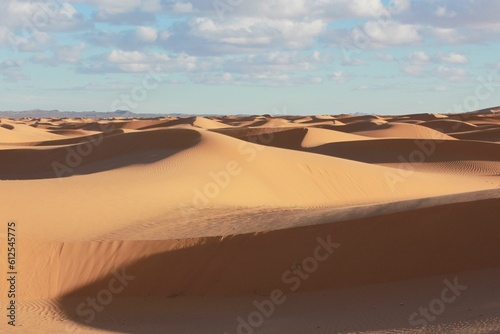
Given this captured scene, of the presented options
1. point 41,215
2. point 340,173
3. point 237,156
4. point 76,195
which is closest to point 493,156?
point 340,173

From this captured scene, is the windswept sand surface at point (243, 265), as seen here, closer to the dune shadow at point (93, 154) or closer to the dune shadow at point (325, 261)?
the dune shadow at point (325, 261)

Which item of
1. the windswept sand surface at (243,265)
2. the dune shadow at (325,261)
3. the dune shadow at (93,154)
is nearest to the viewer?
the windswept sand surface at (243,265)

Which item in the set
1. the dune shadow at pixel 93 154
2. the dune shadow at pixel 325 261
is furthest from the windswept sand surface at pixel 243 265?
the dune shadow at pixel 93 154

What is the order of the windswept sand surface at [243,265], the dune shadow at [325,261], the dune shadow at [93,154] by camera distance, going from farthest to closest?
the dune shadow at [93,154]
the dune shadow at [325,261]
the windswept sand surface at [243,265]

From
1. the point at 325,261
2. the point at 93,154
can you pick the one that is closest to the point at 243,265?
the point at 325,261

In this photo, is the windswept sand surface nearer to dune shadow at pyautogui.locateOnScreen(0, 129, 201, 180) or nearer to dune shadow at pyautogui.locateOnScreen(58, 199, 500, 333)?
dune shadow at pyautogui.locateOnScreen(58, 199, 500, 333)

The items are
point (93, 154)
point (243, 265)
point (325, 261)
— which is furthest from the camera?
point (93, 154)

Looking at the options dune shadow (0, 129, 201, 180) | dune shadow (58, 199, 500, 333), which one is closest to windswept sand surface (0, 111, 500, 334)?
dune shadow (58, 199, 500, 333)

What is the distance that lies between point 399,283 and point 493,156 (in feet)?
71.9

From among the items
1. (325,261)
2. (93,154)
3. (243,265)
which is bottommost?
(93,154)

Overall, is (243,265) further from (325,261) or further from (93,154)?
(93,154)

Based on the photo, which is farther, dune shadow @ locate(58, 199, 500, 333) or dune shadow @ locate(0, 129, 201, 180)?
dune shadow @ locate(0, 129, 201, 180)

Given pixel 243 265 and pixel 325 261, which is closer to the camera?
pixel 325 261

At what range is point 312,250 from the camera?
35.9ft
